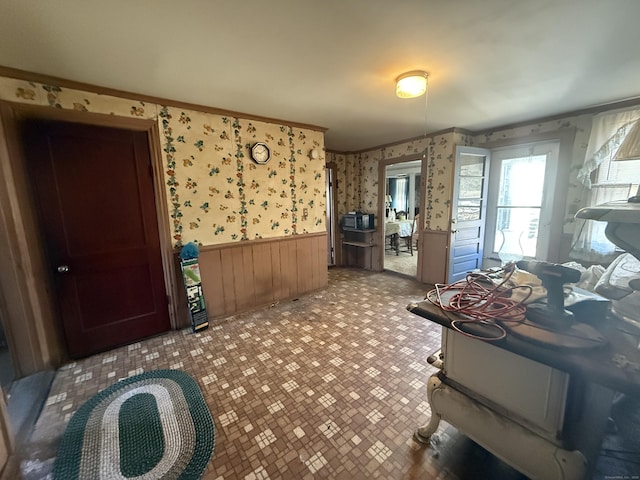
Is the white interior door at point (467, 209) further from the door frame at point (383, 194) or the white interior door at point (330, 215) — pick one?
the white interior door at point (330, 215)

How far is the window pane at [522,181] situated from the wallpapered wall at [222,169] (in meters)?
2.64

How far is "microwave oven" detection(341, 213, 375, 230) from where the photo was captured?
15.1 feet

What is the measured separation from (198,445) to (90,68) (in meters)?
2.58

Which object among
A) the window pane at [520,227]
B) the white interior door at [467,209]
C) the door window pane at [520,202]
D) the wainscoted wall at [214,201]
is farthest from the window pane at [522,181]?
the wainscoted wall at [214,201]

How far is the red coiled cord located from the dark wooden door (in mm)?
2566

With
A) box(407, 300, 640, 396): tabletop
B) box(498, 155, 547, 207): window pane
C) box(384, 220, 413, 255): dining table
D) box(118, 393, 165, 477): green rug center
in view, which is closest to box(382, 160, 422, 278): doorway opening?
box(384, 220, 413, 255): dining table

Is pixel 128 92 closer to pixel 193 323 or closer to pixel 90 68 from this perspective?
pixel 90 68

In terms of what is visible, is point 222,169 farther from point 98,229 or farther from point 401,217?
point 401,217

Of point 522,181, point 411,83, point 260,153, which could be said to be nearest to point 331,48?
point 411,83

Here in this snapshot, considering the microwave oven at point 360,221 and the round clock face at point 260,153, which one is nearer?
the round clock face at point 260,153

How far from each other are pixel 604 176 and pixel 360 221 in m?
3.01

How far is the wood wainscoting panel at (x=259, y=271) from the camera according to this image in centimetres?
282

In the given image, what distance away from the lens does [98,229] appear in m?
2.22

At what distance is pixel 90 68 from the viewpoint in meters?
1.81
